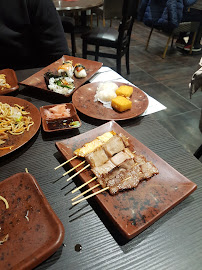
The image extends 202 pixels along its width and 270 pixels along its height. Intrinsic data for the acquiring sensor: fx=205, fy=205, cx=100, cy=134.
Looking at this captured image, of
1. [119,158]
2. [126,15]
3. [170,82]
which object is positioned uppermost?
[126,15]

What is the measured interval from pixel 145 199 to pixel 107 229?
24cm

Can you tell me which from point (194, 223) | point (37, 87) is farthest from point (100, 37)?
point (194, 223)

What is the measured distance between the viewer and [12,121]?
1474 mm

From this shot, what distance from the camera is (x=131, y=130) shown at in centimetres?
156

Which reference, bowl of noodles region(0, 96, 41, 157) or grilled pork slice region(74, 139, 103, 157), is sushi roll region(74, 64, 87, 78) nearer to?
bowl of noodles region(0, 96, 41, 157)

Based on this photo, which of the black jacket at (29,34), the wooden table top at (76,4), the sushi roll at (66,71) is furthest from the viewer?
the wooden table top at (76,4)

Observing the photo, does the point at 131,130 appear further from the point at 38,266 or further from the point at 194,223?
the point at 38,266

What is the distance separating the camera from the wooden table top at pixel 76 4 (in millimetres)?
4344

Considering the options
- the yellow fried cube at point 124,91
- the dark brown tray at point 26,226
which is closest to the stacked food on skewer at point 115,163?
the dark brown tray at point 26,226

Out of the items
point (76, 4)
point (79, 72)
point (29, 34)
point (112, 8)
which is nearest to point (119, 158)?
point (79, 72)

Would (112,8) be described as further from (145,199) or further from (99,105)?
(145,199)

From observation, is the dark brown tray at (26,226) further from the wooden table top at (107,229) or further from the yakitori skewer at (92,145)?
the yakitori skewer at (92,145)

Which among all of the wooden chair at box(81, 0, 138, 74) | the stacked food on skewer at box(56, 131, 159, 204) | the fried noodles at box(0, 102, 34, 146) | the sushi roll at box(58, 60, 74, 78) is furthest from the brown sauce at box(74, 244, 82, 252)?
the wooden chair at box(81, 0, 138, 74)

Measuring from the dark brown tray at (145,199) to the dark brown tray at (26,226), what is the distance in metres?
0.25
